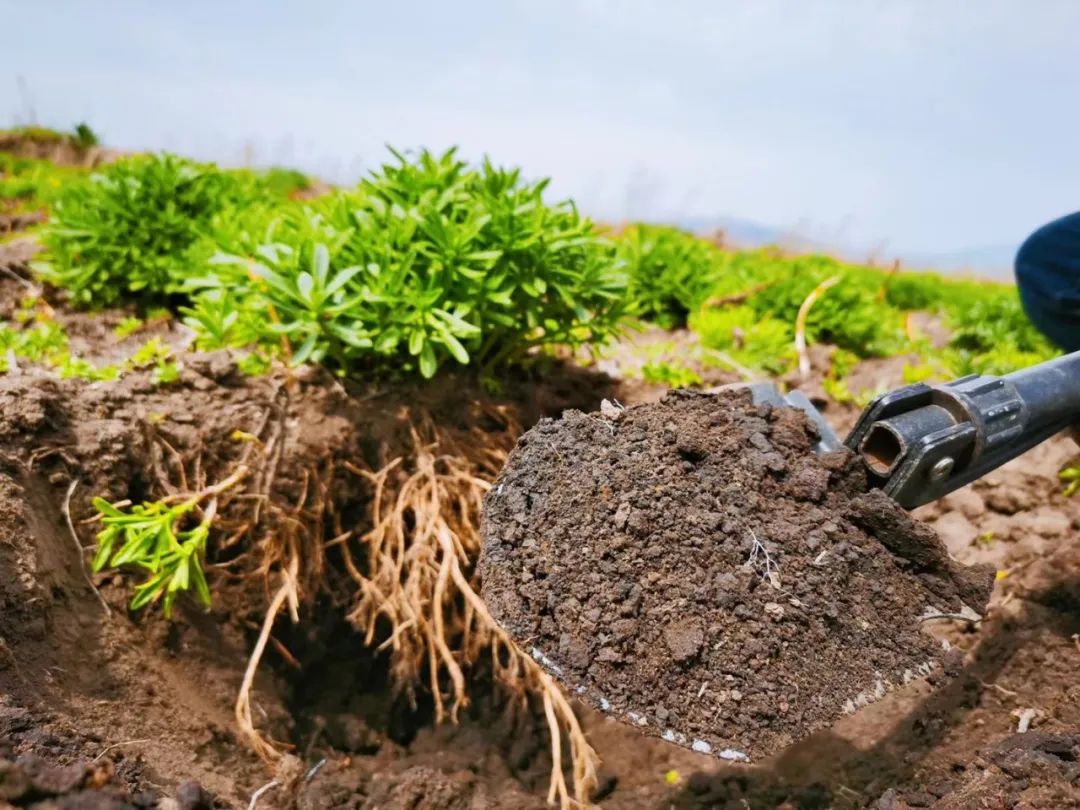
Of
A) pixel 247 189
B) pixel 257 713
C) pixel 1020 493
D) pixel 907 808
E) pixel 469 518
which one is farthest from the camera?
pixel 247 189

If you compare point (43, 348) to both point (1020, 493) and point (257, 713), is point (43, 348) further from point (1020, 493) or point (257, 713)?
point (1020, 493)

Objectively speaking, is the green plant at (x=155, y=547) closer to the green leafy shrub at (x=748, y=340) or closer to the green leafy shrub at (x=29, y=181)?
the green leafy shrub at (x=748, y=340)

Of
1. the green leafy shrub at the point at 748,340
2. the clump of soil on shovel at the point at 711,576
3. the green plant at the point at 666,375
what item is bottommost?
the clump of soil on shovel at the point at 711,576

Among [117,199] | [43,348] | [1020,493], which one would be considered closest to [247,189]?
[117,199]

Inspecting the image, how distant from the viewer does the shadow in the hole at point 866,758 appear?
6.82 ft

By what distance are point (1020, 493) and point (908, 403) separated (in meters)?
1.55

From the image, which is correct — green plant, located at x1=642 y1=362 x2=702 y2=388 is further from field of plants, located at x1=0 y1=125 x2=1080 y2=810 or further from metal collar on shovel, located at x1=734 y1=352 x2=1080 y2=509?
metal collar on shovel, located at x1=734 y1=352 x2=1080 y2=509

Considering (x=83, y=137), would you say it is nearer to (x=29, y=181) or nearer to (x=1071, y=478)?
(x=29, y=181)

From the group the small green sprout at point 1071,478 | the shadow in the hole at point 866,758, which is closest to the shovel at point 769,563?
the shadow in the hole at point 866,758

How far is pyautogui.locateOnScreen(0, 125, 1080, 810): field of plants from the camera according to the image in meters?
2.03

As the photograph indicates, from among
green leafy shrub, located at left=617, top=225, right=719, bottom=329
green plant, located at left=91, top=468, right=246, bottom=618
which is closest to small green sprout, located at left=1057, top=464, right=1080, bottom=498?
green leafy shrub, located at left=617, top=225, right=719, bottom=329

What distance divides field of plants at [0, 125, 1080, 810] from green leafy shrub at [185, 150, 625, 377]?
0.01 meters

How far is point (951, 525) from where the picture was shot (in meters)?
3.01

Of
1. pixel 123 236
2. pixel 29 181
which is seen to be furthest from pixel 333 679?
pixel 29 181
